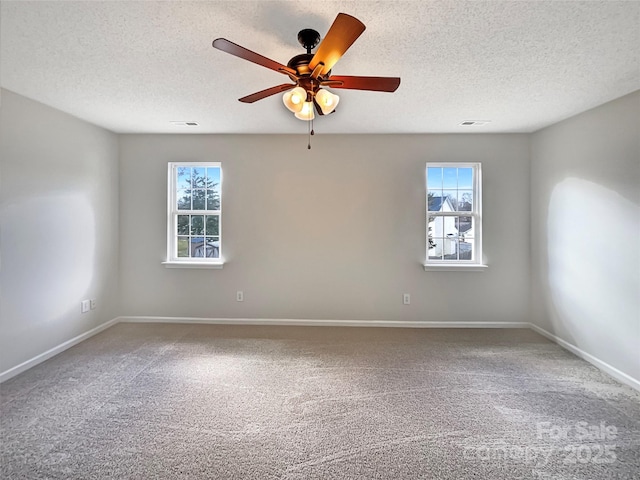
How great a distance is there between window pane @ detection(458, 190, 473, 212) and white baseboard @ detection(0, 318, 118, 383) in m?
4.60

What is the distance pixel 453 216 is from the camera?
146 inches

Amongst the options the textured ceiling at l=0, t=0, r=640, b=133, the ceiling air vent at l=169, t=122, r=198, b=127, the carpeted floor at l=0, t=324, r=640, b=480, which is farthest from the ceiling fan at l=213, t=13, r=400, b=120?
the carpeted floor at l=0, t=324, r=640, b=480

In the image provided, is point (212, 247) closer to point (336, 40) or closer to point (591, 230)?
point (336, 40)

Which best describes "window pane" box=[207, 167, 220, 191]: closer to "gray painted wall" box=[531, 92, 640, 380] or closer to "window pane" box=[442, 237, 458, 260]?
"window pane" box=[442, 237, 458, 260]

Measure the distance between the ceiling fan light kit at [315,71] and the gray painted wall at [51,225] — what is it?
7.24 feet

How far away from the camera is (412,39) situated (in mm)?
1697

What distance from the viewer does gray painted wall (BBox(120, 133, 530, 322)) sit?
141 inches

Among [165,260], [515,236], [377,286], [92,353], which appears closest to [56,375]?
[92,353]

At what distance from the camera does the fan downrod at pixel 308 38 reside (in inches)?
62.2

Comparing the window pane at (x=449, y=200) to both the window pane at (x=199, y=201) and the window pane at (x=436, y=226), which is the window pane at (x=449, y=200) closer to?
the window pane at (x=436, y=226)

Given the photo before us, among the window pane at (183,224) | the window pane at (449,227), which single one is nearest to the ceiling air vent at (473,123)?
the window pane at (449,227)

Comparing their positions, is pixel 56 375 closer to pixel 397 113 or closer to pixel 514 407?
pixel 514 407

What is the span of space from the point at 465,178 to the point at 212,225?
3.31 m

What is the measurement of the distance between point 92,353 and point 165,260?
1242mm
